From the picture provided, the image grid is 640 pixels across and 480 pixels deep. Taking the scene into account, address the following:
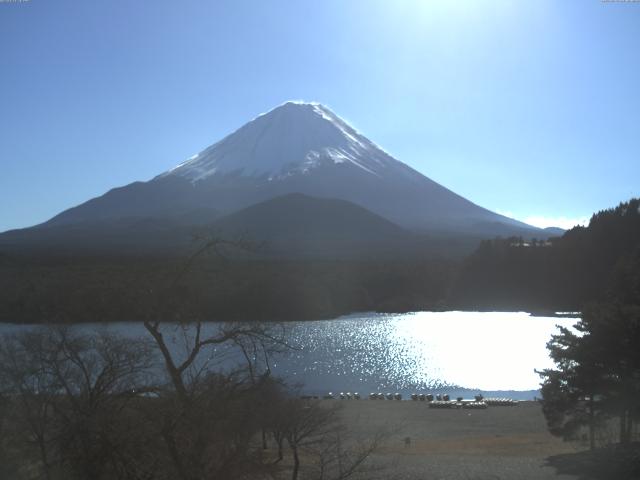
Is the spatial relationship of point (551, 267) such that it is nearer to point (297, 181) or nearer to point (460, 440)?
point (460, 440)

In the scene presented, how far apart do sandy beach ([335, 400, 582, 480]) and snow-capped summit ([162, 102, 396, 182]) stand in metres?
80.4

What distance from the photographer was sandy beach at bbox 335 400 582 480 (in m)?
10.2

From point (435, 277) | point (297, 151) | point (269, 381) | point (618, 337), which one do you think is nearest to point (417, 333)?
point (435, 277)

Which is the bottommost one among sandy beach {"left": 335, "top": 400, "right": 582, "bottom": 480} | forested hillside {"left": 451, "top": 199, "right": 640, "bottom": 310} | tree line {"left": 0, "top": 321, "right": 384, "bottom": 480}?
sandy beach {"left": 335, "top": 400, "right": 582, "bottom": 480}

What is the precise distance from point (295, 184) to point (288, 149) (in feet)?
45.8

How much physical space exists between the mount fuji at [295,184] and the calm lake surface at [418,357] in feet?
132

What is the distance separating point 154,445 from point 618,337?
8212 mm

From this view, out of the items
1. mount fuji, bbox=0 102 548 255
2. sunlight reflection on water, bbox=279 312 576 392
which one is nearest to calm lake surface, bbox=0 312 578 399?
sunlight reflection on water, bbox=279 312 576 392

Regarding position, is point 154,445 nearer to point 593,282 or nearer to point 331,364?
point 331,364

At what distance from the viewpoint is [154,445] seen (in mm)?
4242

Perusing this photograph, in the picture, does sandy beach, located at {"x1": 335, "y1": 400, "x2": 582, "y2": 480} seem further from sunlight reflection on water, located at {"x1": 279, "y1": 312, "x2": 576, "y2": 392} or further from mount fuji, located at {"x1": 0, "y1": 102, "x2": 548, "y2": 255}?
mount fuji, located at {"x1": 0, "y1": 102, "x2": 548, "y2": 255}

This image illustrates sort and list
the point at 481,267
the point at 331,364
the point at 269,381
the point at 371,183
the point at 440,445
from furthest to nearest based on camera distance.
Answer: the point at 371,183
the point at 481,267
the point at 331,364
the point at 440,445
the point at 269,381

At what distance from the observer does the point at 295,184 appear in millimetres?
95688

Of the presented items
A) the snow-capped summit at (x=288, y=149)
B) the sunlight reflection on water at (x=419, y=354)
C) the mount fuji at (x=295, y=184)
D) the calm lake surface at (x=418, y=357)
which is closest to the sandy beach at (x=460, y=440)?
the calm lake surface at (x=418, y=357)
